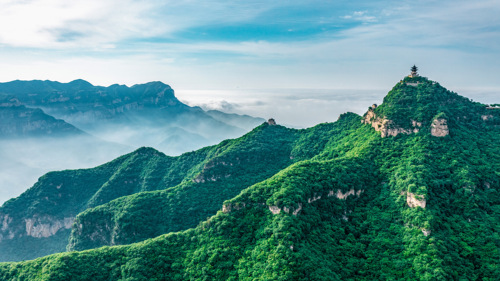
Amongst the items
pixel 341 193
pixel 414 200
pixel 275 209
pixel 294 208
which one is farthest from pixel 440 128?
pixel 275 209

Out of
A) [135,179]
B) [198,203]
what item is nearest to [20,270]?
[198,203]

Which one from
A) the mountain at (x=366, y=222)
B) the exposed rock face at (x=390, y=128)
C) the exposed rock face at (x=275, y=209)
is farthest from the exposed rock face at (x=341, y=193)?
the exposed rock face at (x=390, y=128)

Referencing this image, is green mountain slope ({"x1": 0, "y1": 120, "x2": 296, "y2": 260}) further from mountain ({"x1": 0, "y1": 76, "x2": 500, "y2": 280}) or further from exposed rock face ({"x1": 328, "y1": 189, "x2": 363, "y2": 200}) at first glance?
exposed rock face ({"x1": 328, "y1": 189, "x2": 363, "y2": 200})

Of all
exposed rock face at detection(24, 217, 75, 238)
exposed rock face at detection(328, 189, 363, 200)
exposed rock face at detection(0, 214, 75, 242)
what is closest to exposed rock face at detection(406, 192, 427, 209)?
exposed rock face at detection(328, 189, 363, 200)

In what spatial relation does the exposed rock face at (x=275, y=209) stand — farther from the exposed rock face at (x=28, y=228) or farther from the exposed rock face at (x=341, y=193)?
the exposed rock face at (x=28, y=228)

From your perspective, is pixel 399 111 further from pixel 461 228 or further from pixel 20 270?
pixel 20 270

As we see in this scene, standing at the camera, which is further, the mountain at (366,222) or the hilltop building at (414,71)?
the hilltop building at (414,71)
